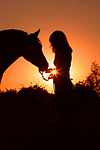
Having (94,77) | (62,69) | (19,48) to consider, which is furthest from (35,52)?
(94,77)

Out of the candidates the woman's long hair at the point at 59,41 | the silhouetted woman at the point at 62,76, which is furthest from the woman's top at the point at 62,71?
the woman's long hair at the point at 59,41

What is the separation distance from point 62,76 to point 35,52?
874 mm

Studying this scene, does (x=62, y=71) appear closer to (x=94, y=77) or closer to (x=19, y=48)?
(x=19, y=48)

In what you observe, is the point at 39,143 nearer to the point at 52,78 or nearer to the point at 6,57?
the point at 52,78

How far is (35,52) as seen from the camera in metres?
5.04

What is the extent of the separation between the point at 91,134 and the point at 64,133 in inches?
51.3

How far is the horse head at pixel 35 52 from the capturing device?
4.95 metres

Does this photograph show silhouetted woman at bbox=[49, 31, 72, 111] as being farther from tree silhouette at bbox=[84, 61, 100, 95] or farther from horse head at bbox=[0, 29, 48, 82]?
tree silhouette at bbox=[84, 61, 100, 95]

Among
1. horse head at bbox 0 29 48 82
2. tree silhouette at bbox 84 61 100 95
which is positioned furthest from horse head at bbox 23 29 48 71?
tree silhouette at bbox 84 61 100 95

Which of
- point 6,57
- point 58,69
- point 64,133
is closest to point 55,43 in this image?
point 58,69

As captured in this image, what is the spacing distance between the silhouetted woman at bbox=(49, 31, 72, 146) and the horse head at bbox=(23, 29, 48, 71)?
461 mm

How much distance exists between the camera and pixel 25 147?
5.07 metres

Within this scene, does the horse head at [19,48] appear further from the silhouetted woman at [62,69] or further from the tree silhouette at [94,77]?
the tree silhouette at [94,77]

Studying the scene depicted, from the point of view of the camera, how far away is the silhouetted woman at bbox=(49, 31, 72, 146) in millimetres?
5203
